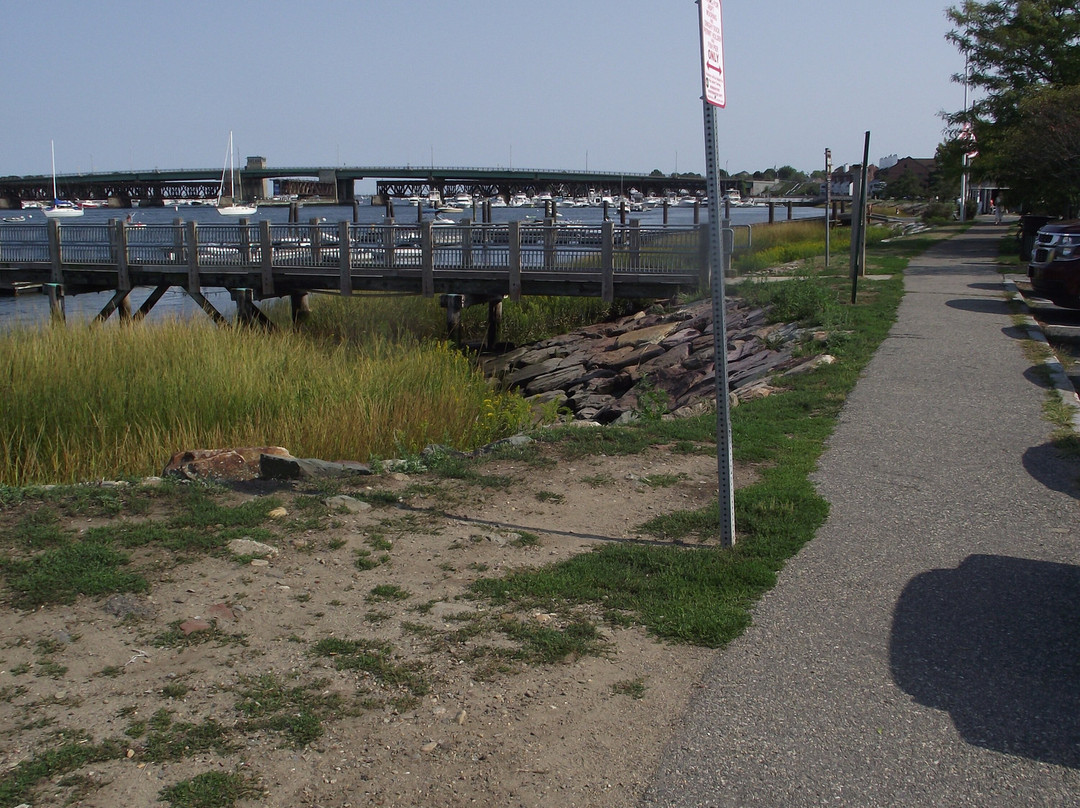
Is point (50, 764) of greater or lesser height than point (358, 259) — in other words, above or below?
below

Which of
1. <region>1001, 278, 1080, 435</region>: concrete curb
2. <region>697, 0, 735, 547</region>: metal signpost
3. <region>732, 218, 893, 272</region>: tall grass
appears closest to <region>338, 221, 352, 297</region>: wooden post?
<region>732, 218, 893, 272</region>: tall grass

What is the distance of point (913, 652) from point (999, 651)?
0.41m

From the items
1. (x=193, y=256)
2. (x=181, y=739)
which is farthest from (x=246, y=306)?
(x=181, y=739)

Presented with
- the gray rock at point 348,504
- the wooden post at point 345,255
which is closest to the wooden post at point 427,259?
the wooden post at point 345,255

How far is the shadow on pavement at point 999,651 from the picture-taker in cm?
406

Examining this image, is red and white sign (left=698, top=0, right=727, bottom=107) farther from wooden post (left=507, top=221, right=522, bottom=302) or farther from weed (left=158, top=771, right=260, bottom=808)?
wooden post (left=507, top=221, right=522, bottom=302)

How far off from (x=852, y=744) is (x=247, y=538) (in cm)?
386

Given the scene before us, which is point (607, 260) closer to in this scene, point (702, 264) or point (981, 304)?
point (702, 264)

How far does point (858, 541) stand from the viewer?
629cm

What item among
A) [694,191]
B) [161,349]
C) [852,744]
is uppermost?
[694,191]

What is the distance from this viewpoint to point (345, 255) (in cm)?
2266

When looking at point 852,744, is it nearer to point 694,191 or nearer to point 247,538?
point 247,538

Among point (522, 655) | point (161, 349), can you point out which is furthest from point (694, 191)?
point (522, 655)

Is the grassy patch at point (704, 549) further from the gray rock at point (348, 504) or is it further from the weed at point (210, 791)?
the weed at point (210, 791)
